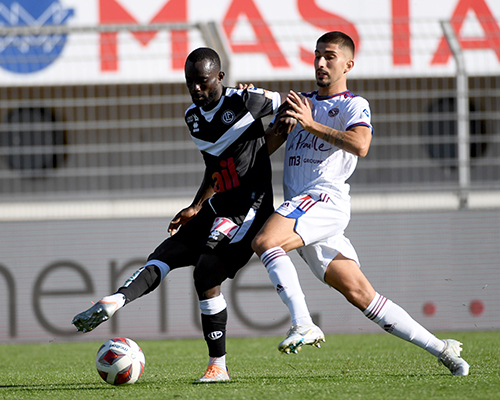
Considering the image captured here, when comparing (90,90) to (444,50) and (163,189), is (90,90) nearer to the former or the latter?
(163,189)

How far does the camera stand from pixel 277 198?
26.6 ft

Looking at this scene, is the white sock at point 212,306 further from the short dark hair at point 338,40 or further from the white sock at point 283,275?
the short dark hair at point 338,40

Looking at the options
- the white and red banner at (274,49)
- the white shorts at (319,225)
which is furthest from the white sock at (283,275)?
the white and red banner at (274,49)

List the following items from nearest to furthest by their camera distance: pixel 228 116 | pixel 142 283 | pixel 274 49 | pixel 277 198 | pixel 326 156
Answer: pixel 142 283
pixel 326 156
pixel 228 116
pixel 277 198
pixel 274 49

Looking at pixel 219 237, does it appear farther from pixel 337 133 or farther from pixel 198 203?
pixel 337 133

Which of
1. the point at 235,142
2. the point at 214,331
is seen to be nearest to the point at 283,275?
the point at 214,331

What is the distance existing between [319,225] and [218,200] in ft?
2.25

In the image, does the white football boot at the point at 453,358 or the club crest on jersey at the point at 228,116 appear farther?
the club crest on jersey at the point at 228,116

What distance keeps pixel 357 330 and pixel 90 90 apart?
4.20 meters

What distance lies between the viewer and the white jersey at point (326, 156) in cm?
428

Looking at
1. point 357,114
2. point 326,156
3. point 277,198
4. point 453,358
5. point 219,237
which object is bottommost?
point 453,358

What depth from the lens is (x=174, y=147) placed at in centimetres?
826

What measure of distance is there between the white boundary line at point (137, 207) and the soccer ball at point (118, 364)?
397 centimetres

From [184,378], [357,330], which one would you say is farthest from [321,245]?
[357,330]
